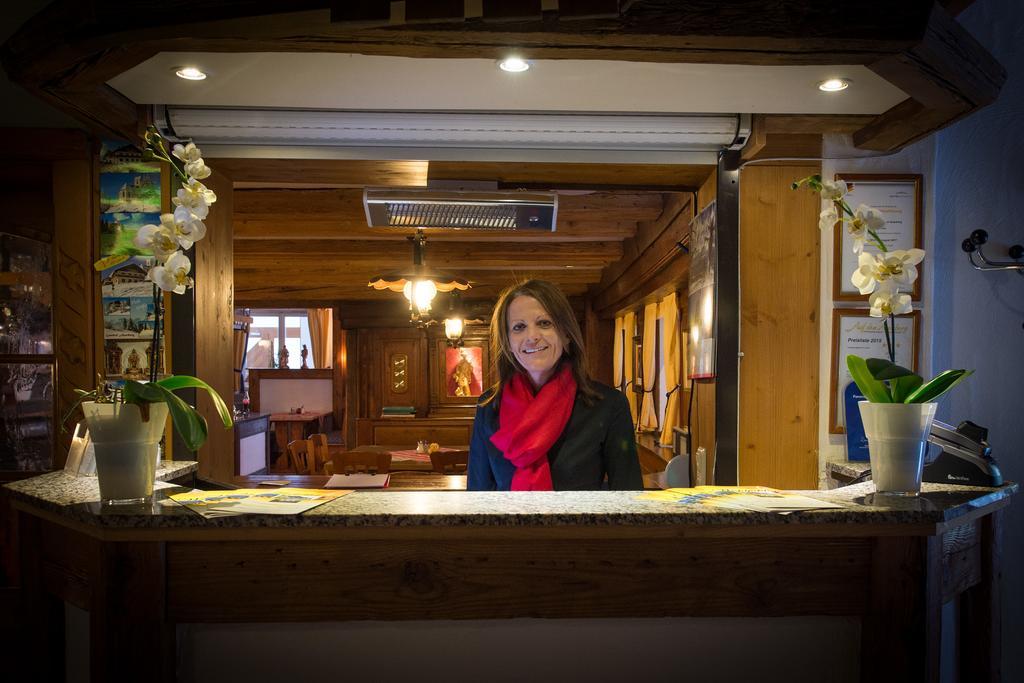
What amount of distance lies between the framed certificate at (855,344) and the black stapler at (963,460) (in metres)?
0.92

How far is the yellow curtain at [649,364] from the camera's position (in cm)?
683

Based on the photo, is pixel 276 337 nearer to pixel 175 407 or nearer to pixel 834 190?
pixel 175 407

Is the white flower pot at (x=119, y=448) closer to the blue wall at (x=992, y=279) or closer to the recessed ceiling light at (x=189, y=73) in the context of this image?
the recessed ceiling light at (x=189, y=73)

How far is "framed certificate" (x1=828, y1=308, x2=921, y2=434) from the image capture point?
2.95m

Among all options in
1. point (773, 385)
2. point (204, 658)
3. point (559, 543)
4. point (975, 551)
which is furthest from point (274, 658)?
point (773, 385)

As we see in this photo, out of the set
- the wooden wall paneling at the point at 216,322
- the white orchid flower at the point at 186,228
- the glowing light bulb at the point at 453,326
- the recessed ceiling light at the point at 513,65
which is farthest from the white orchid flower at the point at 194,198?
the glowing light bulb at the point at 453,326

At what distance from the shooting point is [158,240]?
1.81 metres

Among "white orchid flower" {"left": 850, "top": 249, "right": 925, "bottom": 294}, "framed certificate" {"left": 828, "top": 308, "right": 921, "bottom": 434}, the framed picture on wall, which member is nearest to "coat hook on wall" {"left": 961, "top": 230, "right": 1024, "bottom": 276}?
"framed certificate" {"left": 828, "top": 308, "right": 921, "bottom": 434}

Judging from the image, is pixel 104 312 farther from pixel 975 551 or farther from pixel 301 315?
pixel 301 315

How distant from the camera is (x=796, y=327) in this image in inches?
118

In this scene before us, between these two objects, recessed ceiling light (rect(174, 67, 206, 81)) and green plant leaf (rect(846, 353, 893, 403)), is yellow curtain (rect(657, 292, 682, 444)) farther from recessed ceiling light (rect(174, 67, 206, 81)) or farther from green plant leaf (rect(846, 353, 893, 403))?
recessed ceiling light (rect(174, 67, 206, 81))

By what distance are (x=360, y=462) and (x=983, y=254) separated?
4.03 m

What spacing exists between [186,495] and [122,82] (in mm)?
1456

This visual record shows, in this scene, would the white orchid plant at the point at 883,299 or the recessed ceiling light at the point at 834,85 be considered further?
the recessed ceiling light at the point at 834,85
